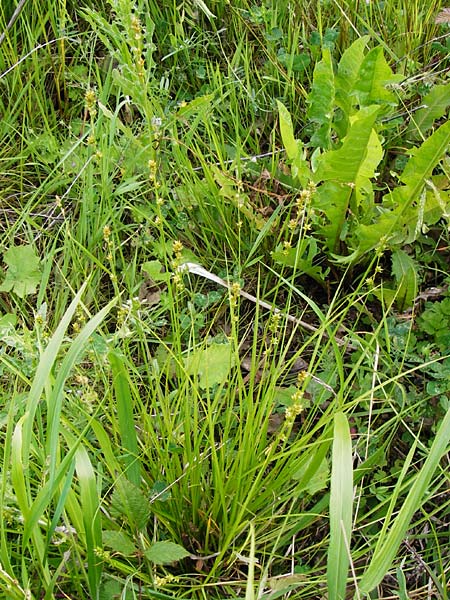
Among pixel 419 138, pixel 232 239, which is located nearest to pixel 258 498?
pixel 232 239

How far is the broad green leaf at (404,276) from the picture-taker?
152 centimetres

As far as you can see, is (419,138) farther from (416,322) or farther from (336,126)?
(416,322)

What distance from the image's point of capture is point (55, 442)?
0.96 meters

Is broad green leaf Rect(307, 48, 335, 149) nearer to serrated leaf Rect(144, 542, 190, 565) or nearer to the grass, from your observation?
the grass

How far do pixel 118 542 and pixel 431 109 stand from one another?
1.28 metres

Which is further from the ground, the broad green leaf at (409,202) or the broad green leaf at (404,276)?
the broad green leaf at (409,202)

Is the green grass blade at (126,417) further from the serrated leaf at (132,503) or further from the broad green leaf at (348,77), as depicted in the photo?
the broad green leaf at (348,77)

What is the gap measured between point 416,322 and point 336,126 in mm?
533

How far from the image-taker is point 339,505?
35.9 inches

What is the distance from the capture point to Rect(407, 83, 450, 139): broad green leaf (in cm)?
164

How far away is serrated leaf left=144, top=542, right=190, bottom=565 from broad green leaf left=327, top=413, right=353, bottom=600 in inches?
11.3

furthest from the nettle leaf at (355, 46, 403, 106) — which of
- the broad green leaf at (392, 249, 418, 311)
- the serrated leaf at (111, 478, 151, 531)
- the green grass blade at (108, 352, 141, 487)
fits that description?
the serrated leaf at (111, 478, 151, 531)

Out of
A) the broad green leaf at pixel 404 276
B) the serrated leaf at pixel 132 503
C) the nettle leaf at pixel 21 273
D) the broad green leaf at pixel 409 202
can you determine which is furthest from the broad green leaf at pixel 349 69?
the serrated leaf at pixel 132 503

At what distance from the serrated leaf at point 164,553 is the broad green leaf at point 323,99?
1.02 meters
